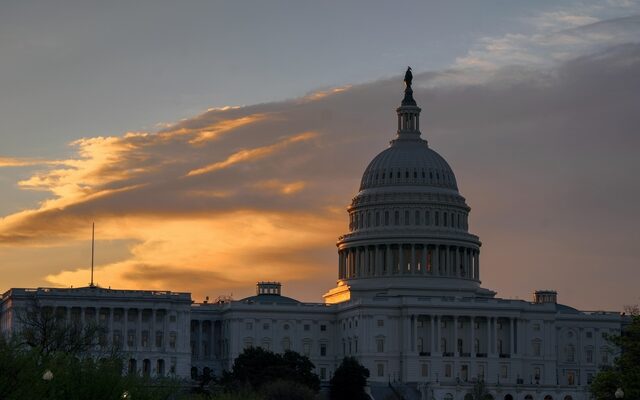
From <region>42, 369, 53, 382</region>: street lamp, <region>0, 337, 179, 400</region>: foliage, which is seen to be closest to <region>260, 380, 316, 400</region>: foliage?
<region>0, 337, 179, 400</region>: foliage

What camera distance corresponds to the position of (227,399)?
125 meters

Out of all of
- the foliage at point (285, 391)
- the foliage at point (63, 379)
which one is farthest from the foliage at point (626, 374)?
the foliage at point (285, 391)

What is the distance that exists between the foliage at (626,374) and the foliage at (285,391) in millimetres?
56038

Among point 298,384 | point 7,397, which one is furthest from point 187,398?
point 298,384

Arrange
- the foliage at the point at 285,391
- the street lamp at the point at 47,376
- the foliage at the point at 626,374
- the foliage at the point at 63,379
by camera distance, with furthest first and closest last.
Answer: the foliage at the point at 285,391 < the foliage at the point at 626,374 < the street lamp at the point at 47,376 < the foliage at the point at 63,379

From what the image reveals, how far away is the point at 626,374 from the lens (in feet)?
407

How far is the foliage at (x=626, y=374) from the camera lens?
123 meters

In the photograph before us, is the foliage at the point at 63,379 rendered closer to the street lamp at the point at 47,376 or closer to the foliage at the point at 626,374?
the street lamp at the point at 47,376

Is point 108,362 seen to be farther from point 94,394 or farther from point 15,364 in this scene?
point 15,364

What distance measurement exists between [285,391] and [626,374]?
6592cm

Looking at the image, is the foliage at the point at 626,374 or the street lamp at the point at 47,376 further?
the foliage at the point at 626,374

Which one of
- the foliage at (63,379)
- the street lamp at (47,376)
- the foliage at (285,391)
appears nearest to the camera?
the foliage at (63,379)

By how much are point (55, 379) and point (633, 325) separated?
149ft

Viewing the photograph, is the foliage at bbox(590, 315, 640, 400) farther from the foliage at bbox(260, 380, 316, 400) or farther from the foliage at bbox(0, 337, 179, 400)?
the foliage at bbox(260, 380, 316, 400)
